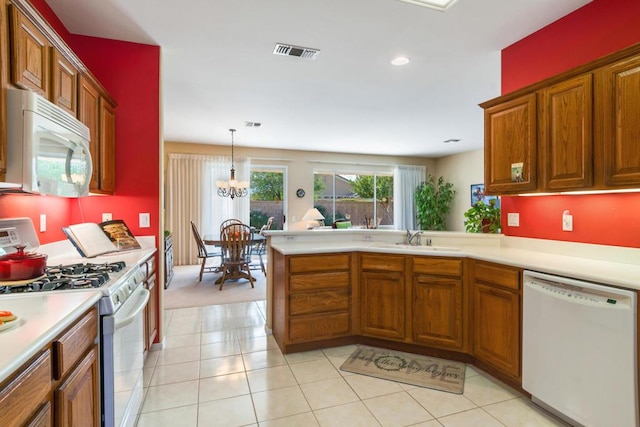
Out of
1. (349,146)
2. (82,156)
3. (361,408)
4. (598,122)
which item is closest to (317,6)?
(82,156)

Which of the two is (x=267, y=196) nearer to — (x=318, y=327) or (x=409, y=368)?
Answer: (x=318, y=327)

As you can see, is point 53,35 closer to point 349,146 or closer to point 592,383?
point 592,383

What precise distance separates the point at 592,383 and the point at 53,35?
3382 mm

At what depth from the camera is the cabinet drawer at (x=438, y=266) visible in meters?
2.54

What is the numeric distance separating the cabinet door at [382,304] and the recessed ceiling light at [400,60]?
6.40ft

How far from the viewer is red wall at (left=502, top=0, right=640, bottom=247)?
6.72 feet

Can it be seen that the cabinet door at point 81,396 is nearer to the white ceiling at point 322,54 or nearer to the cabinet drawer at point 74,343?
the cabinet drawer at point 74,343

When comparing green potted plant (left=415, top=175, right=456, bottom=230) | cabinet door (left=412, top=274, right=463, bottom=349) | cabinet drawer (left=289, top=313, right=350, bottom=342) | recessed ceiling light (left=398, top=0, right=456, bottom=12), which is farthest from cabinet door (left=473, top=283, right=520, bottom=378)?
green potted plant (left=415, top=175, right=456, bottom=230)

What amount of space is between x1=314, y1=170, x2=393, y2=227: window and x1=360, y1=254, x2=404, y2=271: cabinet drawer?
501cm

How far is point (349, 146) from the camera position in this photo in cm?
703

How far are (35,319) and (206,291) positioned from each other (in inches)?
152

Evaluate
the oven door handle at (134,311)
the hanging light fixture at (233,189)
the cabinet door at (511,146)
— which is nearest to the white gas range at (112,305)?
the oven door handle at (134,311)

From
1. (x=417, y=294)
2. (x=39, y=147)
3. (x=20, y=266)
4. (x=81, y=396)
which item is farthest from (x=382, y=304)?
(x=39, y=147)

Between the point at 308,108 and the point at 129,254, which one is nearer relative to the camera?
the point at 129,254
